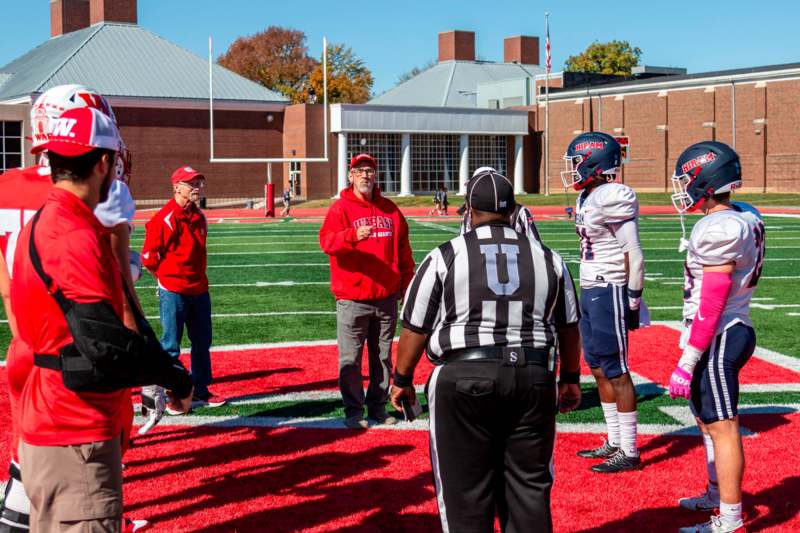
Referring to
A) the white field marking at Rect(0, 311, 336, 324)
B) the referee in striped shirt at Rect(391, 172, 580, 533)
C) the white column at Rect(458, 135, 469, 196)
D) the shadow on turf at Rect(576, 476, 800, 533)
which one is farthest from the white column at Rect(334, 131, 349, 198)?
the referee in striped shirt at Rect(391, 172, 580, 533)

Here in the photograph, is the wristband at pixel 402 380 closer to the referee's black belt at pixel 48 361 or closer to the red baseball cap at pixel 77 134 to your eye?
the referee's black belt at pixel 48 361

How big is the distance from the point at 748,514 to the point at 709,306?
143 centimetres

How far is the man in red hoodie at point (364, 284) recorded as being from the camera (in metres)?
7.47

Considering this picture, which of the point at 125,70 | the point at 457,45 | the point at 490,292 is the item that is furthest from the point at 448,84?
the point at 490,292

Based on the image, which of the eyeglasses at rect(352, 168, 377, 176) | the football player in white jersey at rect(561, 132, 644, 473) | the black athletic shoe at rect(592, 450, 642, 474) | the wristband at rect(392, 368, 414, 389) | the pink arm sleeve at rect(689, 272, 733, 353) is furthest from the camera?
the eyeglasses at rect(352, 168, 377, 176)

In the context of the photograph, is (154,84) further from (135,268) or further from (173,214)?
(135,268)

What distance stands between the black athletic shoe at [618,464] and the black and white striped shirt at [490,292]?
2.50 metres

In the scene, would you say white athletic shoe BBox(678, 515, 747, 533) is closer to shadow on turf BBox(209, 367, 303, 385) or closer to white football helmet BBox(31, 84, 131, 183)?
white football helmet BBox(31, 84, 131, 183)

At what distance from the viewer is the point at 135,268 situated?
4.57 m

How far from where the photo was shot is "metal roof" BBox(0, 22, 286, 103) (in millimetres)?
54656

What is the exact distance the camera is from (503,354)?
3840 mm

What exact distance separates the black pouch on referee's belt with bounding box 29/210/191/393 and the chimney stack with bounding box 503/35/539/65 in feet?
277

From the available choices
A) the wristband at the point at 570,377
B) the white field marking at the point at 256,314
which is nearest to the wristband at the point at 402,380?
the wristband at the point at 570,377

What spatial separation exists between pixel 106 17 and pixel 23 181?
62369mm
